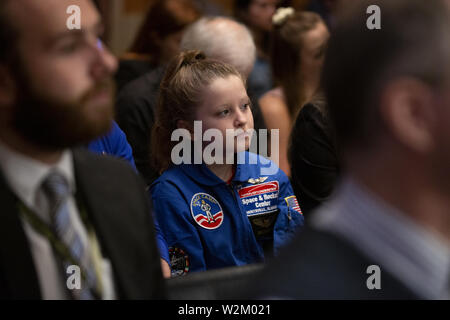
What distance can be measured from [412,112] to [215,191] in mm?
1340

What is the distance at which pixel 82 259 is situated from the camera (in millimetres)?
1322

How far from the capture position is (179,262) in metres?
2.25

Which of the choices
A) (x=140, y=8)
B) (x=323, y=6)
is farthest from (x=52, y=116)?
(x=140, y=8)

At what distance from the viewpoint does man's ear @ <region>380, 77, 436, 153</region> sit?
A: 3.58 feet

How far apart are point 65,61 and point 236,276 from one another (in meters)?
0.77

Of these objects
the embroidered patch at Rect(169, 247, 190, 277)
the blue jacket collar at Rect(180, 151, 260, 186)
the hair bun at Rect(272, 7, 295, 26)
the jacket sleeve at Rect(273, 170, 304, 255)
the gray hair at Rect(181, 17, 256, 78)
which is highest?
the hair bun at Rect(272, 7, 295, 26)

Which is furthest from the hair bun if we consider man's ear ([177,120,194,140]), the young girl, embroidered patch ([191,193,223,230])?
embroidered patch ([191,193,223,230])

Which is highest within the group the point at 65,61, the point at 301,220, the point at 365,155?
the point at 65,61

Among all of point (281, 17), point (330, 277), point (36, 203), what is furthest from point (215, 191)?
point (281, 17)

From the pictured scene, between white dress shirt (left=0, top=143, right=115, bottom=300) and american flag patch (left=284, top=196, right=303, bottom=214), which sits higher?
white dress shirt (left=0, top=143, right=115, bottom=300)

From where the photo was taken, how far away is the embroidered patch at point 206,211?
229 cm

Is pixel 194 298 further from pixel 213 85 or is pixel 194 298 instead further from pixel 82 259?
pixel 213 85

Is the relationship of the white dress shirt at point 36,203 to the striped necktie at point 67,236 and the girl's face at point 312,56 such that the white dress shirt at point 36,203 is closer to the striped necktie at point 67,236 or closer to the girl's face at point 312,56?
the striped necktie at point 67,236

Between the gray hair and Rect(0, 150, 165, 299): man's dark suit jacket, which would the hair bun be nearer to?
the gray hair
